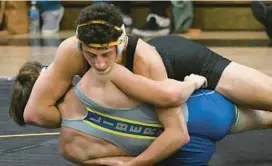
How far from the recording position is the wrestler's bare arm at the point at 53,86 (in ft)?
6.64

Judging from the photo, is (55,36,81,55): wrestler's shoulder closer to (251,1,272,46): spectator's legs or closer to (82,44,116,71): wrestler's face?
(82,44,116,71): wrestler's face

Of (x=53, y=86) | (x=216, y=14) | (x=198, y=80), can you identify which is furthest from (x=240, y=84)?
(x=216, y=14)

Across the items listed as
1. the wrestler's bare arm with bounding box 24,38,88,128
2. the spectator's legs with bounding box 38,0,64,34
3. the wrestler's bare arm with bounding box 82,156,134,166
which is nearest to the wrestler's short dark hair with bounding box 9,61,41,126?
the wrestler's bare arm with bounding box 24,38,88,128

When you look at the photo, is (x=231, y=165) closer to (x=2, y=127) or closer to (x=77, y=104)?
(x=77, y=104)

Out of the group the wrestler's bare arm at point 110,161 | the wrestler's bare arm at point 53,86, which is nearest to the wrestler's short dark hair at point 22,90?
the wrestler's bare arm at point 53,86

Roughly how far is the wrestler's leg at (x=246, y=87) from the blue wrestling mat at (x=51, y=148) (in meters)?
0.32

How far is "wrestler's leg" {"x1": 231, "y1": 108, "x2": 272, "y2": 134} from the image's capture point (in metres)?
2.27

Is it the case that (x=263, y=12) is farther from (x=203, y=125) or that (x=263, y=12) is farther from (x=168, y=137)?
(x=168, y=137)

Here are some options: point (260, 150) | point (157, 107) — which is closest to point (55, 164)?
point (157, 107)

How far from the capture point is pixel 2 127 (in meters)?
2.99

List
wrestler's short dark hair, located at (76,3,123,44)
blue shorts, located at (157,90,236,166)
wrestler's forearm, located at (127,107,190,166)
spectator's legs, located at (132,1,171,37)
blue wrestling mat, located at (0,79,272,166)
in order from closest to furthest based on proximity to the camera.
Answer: wrestler's short dark hair, located at (76,3,123,44) < wrestler's forearm, located at (127,107,190,166) < blue shorts, located at (157,90,236,166) < blue wrestling mat, located at (0,79,272,166) < spectator's legs, located at (132,1,171,37)

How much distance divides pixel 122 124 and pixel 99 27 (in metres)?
0.36

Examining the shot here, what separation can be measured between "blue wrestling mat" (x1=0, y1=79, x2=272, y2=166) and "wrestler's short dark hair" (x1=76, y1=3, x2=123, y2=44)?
75 centimetres

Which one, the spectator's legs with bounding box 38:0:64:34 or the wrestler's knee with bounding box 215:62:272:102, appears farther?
the spectator's legs with bounding box 38:0:64:34
